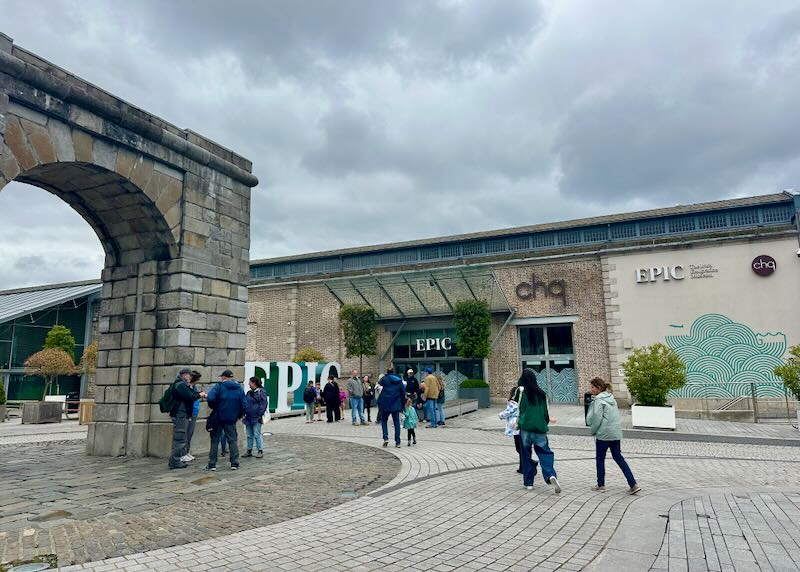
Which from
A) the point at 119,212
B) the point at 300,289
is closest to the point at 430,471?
the point at 119,212

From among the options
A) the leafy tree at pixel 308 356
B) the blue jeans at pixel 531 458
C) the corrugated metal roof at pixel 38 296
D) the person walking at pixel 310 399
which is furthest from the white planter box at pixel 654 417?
the corrugated metal roof at pixel 38 296

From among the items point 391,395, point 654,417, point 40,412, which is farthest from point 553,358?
point 40,412

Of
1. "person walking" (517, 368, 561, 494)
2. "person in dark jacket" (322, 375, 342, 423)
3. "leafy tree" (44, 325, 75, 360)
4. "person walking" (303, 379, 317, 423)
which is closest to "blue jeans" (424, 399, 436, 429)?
"person in dark jacket" (322, 375, 342, 423)

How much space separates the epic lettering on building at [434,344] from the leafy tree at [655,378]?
1058 cm

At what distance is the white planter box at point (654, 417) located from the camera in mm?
13375

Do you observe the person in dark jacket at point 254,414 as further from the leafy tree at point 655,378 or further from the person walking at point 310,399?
the leafy tree at point 655,378

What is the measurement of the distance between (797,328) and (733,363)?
239 cm

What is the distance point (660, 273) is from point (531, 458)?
16.5 metres

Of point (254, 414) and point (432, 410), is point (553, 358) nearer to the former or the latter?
point (432, 410)

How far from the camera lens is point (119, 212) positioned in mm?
9672

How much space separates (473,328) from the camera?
21.8 meters

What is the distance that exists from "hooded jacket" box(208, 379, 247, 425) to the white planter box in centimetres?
1066

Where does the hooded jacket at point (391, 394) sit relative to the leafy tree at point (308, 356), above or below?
below

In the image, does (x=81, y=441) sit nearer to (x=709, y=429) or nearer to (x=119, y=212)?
(x=119, y=212)
